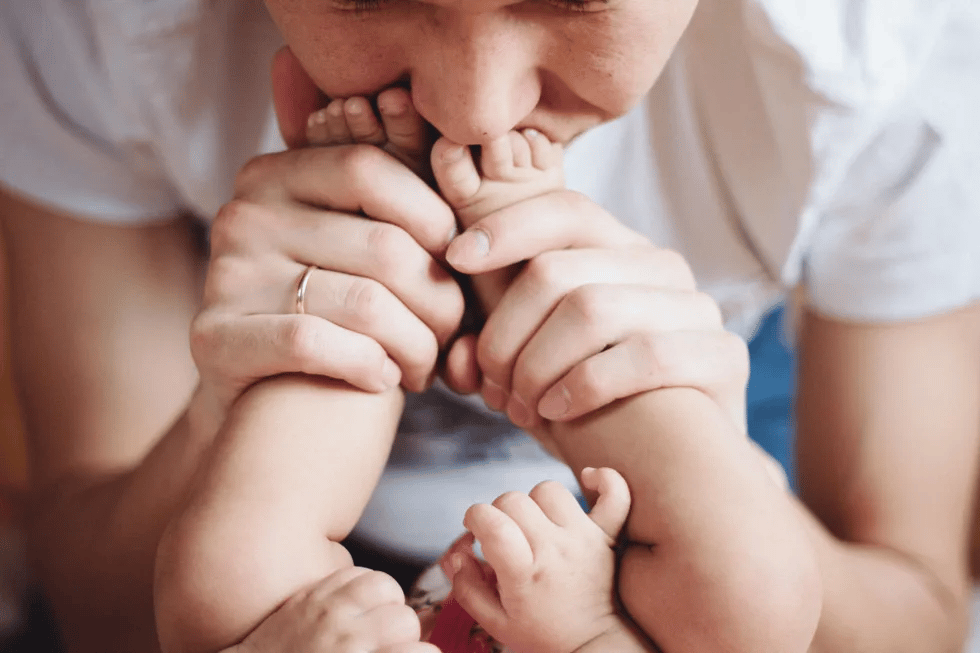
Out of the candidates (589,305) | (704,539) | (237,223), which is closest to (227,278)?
(237,223)

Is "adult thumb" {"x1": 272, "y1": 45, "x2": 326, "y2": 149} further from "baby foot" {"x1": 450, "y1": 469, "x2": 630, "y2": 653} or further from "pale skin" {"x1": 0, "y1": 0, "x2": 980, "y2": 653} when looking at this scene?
"baby foot" {"x1": 450, "y1": 469, "x2": 630, "y2": 653}

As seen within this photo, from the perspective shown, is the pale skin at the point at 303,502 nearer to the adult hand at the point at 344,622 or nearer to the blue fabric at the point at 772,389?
the adult hand at the point at 344,622

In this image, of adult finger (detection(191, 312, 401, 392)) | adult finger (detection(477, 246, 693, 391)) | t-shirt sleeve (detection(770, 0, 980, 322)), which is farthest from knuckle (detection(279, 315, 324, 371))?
t-shirt sleeve (detection(770, 0, 980, 322))

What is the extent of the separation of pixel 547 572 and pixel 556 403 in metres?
0.12

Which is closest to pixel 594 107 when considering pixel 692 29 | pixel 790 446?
pixel 692 29

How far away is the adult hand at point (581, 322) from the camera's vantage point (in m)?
0.51

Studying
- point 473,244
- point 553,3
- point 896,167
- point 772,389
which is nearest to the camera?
point 553,3

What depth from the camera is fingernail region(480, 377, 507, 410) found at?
0.58m

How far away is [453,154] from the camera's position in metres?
0.52

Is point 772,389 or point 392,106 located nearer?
point 392,106

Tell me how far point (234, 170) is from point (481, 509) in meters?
0.44

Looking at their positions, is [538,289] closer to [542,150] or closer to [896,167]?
[542,150]

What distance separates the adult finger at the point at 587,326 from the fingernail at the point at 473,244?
2.3 inches

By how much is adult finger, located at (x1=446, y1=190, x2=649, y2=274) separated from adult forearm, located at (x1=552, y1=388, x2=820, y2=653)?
117 mm
